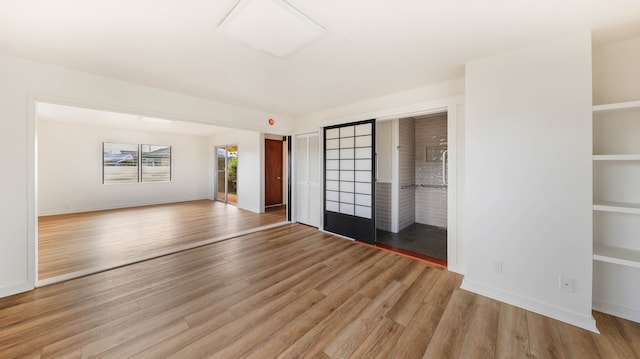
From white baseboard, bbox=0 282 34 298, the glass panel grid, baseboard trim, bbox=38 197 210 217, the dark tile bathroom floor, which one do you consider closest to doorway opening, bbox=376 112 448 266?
the dark tile bathroom floor

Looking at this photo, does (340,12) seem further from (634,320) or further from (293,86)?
(634,320)

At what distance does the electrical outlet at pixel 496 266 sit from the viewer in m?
2.33

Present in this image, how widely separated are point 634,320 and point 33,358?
4625mm

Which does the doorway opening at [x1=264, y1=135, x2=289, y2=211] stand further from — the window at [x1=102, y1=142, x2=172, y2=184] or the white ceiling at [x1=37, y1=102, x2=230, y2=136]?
the window at [x1=102, y1=142, x2=172, y2=184]

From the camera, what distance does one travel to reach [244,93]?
3492 mm

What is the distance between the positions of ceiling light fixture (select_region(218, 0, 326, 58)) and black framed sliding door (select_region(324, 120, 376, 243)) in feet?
7.07

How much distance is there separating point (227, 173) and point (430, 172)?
6.44 metres

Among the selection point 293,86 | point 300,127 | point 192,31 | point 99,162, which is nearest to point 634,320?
point 293,86

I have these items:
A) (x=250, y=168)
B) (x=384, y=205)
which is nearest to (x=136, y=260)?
(x=250, y=168)

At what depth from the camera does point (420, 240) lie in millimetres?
4090

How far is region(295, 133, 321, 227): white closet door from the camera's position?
197 inches

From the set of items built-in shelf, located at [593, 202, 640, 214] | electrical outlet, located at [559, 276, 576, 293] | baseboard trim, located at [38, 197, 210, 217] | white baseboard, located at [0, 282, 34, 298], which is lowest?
white baseboard, located at [0, 282, 34, 298]

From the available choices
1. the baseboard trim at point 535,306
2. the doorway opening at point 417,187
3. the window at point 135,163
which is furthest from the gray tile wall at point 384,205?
the window at point 135,163

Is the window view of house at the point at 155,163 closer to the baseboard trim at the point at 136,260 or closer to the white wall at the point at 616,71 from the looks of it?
the baseboard trim at the point at 136,260
